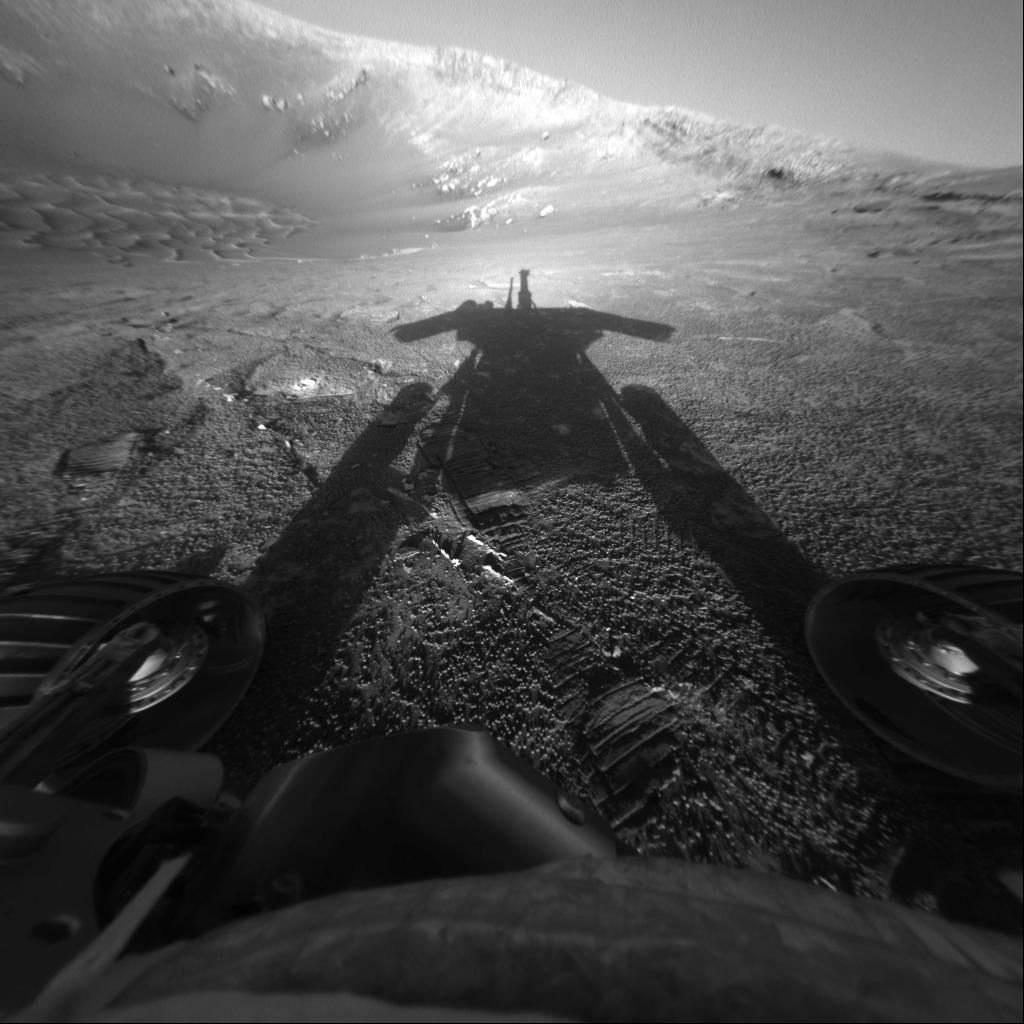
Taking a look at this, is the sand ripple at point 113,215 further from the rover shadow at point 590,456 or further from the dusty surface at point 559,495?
the rover shadow at point 590,456

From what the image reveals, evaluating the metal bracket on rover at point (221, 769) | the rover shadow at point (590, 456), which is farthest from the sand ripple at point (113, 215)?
the rover shadow at point (590, 456)

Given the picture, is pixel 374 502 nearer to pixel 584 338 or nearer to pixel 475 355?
pixel 475 355

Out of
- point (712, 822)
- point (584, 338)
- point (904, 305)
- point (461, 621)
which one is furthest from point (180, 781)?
point (904, 305)

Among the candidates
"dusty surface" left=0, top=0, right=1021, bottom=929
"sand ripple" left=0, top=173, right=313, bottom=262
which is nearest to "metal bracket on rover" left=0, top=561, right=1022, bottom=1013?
"dusty surface" left=0, top=0, right=1021, bottom=929

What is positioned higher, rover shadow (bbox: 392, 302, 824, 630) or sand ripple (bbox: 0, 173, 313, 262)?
sand ripple (bbox: 0, 173, 313, 262)

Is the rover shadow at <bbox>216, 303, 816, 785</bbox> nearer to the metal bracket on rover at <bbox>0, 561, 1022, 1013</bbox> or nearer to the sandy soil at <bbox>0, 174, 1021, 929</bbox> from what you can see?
the sandy soil at <bbox>0, 174, 1021, 929</bbox>

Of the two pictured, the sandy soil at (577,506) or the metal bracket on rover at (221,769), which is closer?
the metal bracket on rover at (221,769)
